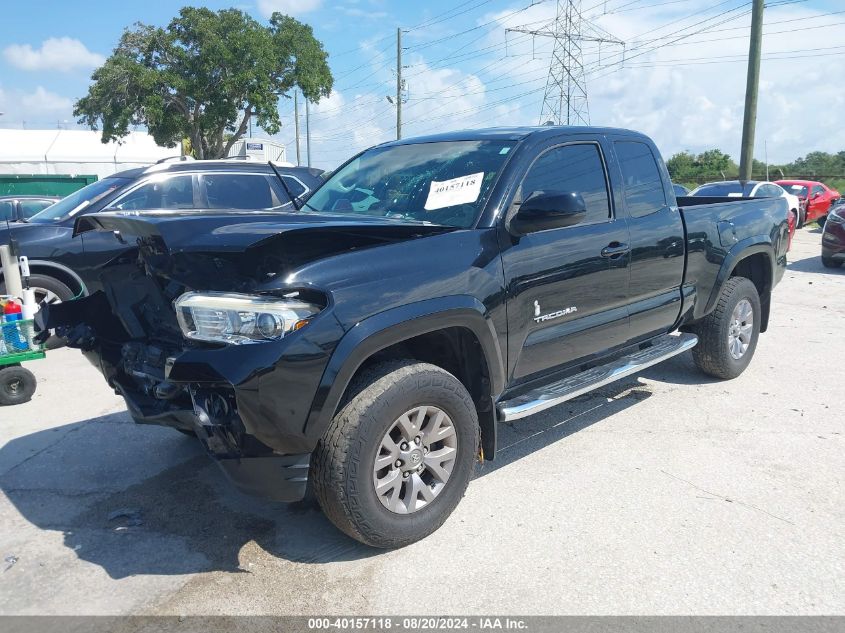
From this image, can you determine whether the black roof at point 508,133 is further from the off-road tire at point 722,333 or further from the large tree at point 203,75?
the large tree at point 203,75

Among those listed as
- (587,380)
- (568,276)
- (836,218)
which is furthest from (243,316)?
(836,218)

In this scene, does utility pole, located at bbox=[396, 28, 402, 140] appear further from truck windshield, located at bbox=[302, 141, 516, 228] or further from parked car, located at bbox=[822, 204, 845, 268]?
truck windshield, located at bbox=[302, 141, 516, 228]

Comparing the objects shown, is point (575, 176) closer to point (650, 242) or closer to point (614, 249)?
point (614, 249)

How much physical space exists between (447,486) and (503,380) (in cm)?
62

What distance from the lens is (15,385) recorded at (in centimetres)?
543

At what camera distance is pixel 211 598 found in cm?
288

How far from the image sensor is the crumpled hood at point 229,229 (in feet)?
9.27

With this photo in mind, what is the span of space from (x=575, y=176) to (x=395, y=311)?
1.83 m

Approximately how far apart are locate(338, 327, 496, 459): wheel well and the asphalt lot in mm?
485

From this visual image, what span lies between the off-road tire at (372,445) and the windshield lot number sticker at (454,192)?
3.30 feet

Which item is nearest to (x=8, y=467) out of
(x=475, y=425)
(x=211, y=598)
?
(x=211, y=598)

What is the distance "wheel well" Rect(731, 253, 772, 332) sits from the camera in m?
5.90

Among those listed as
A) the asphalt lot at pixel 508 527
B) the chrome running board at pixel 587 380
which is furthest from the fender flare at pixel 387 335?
the asphalt lot at pixel 508 527

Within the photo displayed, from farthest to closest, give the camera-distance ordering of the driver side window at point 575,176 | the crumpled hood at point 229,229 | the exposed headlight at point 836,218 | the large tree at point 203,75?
the large tree at point 203,75
the exposed headlight at point 836,218
the driver side window at point 575,176
the crumpled hood at point 229,229
